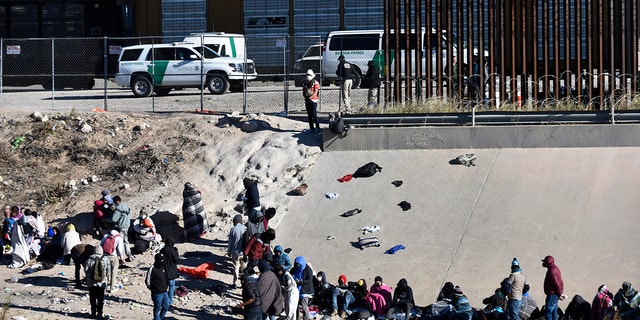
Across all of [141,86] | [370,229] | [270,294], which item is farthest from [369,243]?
[141,86]

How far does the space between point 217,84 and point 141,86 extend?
2184mm

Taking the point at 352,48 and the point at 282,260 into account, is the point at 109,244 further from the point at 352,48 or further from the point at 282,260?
the point at 352,48

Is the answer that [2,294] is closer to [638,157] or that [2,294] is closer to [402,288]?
[402,288]

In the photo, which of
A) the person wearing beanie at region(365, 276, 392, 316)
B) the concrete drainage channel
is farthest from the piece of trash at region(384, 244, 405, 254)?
the concrete drainage channel

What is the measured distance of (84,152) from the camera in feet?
78.8

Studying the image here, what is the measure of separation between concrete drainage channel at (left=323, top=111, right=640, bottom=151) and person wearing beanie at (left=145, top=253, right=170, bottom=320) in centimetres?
712

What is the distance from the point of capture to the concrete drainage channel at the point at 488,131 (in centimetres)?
2136

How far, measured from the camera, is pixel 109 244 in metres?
18.4

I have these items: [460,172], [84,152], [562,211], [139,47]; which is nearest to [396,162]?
[460,172]

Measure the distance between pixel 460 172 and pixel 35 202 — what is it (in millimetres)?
8564

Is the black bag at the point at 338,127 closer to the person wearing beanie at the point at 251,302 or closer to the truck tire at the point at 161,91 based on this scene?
the person wearing beanie at the point at 251,302

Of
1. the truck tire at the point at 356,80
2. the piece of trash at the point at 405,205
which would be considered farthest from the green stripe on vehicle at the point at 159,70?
the piece of trash at the point at 405,205

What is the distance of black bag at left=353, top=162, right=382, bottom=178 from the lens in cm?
2144

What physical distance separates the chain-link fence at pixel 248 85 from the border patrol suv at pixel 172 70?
0.03 meters
